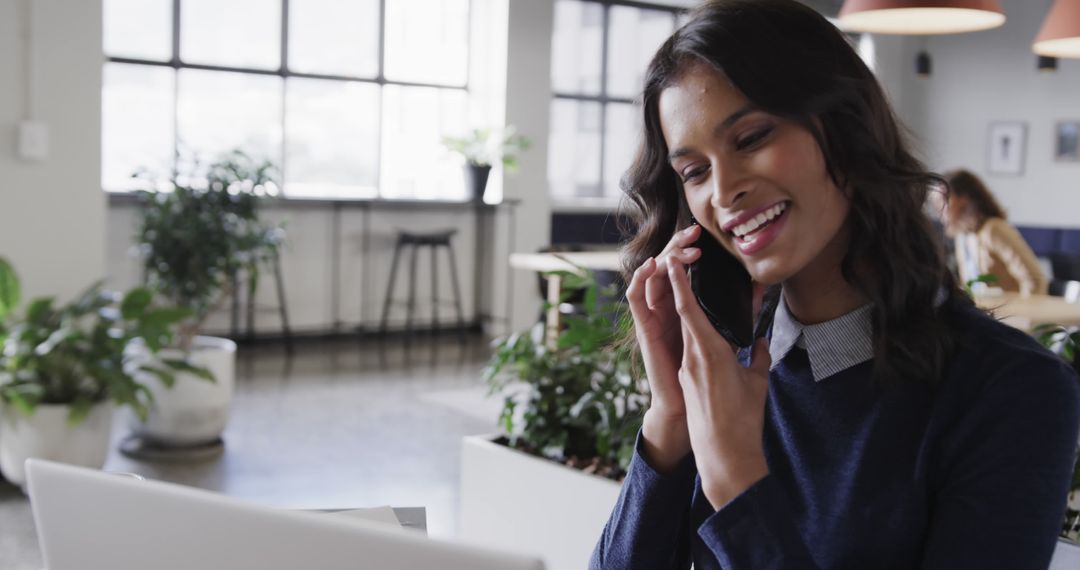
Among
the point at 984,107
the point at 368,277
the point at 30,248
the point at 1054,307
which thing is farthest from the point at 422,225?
the point at 984,107

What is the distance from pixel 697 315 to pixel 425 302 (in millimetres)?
8475

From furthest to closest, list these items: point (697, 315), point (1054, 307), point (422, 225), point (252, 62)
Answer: point (422, 225), point (252, 62), point (1054, 307), point (697, 315)

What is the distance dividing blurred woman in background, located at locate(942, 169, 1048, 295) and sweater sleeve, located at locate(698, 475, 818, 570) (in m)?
5.22

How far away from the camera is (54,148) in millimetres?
5492

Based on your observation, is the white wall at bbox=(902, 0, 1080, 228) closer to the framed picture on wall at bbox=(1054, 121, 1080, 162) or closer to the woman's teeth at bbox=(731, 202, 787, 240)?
the framed picture on wall at bbox=(1054, 121, 1080, 162)

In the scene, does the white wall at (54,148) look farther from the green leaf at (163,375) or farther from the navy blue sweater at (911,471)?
the navy blue sweater at (911,471)

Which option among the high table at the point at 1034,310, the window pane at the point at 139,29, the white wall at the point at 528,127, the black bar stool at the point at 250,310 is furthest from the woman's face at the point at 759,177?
the white wall at the point at 528,127

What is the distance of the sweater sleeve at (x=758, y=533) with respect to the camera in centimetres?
109

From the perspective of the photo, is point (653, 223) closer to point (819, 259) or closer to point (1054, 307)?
point (819, 259)

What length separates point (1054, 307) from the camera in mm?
5195

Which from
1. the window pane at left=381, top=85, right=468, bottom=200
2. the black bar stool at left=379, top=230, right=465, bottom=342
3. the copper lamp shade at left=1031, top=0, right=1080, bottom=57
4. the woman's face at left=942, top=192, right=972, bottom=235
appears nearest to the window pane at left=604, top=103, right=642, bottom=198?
the window pane at left=381, top=85, right=468, bottom=200

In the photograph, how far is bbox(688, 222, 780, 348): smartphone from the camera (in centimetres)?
135

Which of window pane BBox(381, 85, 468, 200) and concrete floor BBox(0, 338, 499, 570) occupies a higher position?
window pane BBox(381, 85, 468, 200)

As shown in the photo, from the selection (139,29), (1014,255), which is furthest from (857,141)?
(139,29)
